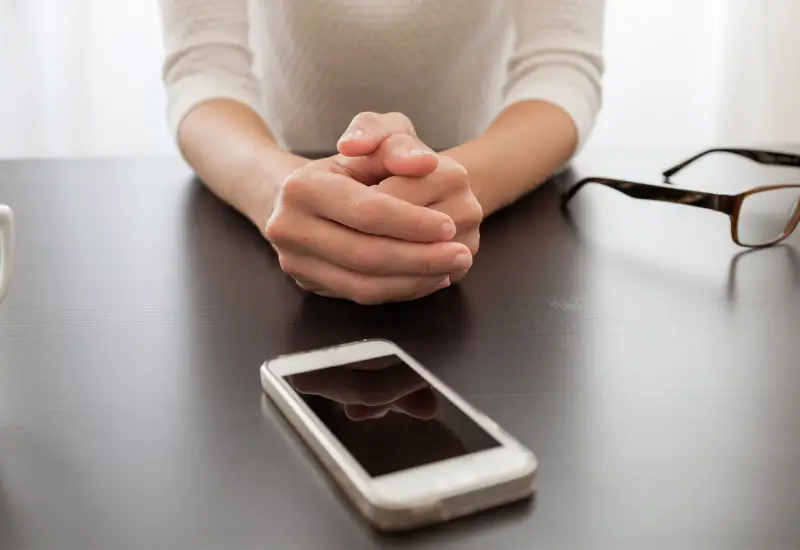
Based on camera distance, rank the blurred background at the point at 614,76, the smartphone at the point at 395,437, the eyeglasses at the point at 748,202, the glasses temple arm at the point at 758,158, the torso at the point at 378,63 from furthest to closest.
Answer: the blurred background at the point at 614,76 → the torso at the point at 378,63 → the glasses temple arm at the point at 758,158 → the eyeglasses at the point at 748,202 → the smartphone at the point at 395,437

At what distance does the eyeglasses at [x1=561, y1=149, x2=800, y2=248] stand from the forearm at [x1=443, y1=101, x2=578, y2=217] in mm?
43

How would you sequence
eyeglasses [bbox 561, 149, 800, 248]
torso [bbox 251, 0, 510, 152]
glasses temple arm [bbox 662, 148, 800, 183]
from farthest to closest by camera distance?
torso [bbox 251, 0, 510, 152] → glasses temple arm [bbox 662, 148, 800, 183] → eyeglasses [bbox 561, 149, 800, 248]

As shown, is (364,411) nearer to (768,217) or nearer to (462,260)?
(462,260)

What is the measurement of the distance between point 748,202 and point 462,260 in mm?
372

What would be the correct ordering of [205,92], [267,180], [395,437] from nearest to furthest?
[395,437], [267,180], [205,92]

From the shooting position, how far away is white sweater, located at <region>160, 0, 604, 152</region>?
0.92 m

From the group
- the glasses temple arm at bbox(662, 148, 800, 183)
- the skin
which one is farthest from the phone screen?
the glasses temple arm at bbox(662, 148, 800, 183)

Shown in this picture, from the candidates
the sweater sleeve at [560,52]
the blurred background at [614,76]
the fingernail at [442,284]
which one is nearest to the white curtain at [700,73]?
the blurred background at [614,76]

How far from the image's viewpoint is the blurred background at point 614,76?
1.59m

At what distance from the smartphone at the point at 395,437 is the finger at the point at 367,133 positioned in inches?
6.2

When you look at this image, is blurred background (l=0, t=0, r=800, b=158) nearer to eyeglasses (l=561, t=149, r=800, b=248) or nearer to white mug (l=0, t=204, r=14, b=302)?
eyeglasses (l=561, t=149, r=800, b=248)

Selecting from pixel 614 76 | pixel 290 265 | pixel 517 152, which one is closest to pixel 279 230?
pixel 290 265

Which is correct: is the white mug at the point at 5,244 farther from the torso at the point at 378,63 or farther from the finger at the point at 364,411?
the torso at the point at 378,63

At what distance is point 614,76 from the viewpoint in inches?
65.8
